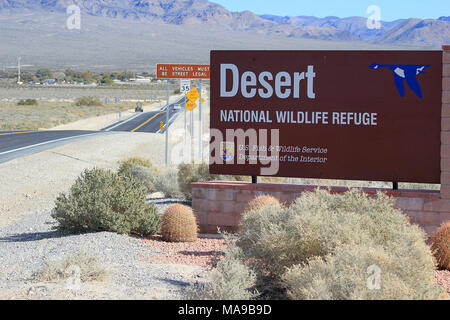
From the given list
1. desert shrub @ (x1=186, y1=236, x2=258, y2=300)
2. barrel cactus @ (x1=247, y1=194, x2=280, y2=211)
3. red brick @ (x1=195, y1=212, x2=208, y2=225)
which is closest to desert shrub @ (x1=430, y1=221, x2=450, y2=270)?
barrel cactus @ (x1=247, y1=194, x2=280, y2=211)

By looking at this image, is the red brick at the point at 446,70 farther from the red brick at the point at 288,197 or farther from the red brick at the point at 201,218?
the red brick at the point at 201,218

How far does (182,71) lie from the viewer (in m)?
22.4

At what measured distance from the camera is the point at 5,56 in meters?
169

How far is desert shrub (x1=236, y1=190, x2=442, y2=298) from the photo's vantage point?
21.2ft

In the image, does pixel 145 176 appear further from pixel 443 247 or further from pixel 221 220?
pixel 443 247

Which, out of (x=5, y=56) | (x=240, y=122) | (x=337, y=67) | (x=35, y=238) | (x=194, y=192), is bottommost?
(x=35, y=238)

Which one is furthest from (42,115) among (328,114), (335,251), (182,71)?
(335,251)

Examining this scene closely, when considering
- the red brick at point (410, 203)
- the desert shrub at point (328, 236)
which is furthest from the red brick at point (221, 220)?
the desert shrub at point (328, 236)

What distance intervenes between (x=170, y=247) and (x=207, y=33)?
19277cm

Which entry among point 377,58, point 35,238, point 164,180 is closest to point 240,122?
point 377,58

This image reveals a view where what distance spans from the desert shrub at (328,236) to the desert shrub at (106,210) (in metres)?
3.68

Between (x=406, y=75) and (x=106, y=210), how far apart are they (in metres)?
5.70
